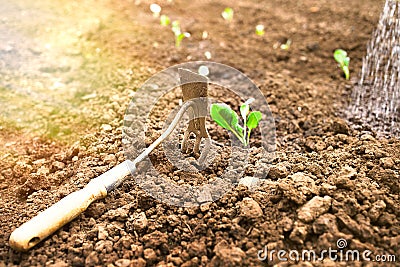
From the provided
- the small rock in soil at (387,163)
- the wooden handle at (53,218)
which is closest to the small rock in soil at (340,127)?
the small rock in soil at (387,163)

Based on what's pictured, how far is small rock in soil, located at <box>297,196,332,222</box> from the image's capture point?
131cm

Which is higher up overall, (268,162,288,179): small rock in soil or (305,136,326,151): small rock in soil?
(305,136,326,151): small rock in soil

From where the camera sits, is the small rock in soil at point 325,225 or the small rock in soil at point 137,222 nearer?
the small rock in soil at point 325,225

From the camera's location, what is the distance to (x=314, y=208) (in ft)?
4.36

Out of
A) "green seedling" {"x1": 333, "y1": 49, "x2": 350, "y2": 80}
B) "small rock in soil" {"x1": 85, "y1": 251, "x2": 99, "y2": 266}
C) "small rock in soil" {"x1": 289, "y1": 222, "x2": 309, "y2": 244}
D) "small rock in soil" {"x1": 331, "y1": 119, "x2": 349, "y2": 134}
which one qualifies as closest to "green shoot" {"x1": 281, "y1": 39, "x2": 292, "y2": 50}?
"green seedling" {"x1": 333, "y1": 49, "x2": 350, "y2": 80}

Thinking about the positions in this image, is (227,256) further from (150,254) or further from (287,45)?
(287,45)

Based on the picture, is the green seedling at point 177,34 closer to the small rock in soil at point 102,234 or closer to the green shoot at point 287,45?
the green shoot at point 287,45

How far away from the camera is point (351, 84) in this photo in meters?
2.29

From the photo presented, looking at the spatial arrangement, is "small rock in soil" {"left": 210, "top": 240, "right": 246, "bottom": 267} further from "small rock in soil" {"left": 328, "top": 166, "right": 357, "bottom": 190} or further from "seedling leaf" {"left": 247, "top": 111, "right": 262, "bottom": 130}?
"seedling leaf" {"left": 247, "top": 111, "right": 262, "bottom": 130}

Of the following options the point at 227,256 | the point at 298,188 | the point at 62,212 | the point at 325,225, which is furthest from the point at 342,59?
the point at 62,212

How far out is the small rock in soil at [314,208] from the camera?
131 centimetres

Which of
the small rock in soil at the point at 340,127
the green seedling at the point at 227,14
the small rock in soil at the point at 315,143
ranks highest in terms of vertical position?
the green seedling at the point at 227,14

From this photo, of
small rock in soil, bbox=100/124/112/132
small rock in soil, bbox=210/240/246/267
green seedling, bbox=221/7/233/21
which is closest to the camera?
small rock in soil, bbox=210/240/246/267

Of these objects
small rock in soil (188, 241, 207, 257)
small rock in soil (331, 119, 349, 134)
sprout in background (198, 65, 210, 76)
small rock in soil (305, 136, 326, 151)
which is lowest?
small rock in soil (188, 241, 207, 257)
